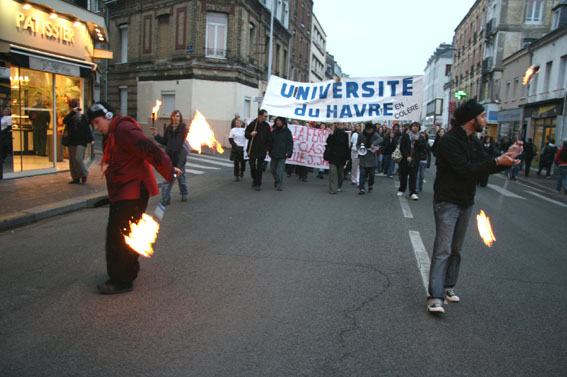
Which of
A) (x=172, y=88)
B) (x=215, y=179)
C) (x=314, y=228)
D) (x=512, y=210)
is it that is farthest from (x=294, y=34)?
(x=314, y=228)

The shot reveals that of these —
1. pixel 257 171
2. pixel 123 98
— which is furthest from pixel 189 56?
pixel 257 171

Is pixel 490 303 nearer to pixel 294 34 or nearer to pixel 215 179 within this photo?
pixel 215 179

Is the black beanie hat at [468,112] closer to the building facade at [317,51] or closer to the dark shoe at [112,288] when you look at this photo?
the dark shoe at [112,288]

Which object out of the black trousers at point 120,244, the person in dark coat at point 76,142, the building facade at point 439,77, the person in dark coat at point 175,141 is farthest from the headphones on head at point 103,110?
the building facade at point 439,77

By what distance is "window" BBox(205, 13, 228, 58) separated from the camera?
1043 inches

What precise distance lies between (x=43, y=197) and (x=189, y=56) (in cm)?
1917

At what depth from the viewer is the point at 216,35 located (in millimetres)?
26625

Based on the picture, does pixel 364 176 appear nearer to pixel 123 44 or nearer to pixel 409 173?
pixel 409 173

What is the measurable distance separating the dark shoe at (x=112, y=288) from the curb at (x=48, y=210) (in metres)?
3.41

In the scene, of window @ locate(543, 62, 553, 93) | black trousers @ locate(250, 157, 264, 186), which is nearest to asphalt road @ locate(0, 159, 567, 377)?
black trousers @ locate(250, 157, 264, 186)

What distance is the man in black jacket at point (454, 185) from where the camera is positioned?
4078mm

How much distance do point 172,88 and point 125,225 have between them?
2446 centimetres

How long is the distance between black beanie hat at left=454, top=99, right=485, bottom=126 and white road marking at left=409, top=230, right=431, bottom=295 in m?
1.74

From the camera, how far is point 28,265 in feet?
17.0
